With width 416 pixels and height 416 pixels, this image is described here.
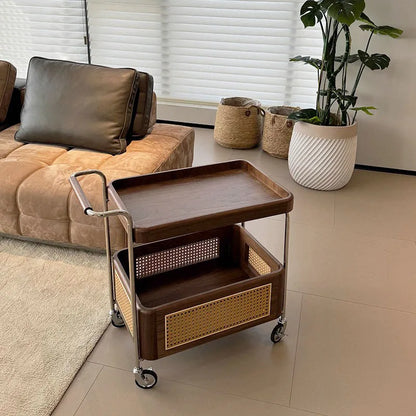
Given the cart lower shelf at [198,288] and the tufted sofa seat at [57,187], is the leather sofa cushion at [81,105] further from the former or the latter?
the cart lower shelf at [198,288]

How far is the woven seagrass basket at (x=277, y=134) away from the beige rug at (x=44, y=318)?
178cm

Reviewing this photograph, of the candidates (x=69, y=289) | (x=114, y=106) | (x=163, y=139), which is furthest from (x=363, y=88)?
(x=69, y=289)

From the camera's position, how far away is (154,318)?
5.47 ft

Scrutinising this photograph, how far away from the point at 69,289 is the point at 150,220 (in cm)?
83

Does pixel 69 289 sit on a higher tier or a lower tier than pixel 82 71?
lower

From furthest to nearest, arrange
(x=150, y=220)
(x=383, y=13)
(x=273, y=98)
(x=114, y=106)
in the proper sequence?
(x=273, y=98)
(x=383, y=13)
(x=114, y=106)
(x=150, y=220)

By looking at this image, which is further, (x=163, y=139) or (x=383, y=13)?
(x=383, y=13)

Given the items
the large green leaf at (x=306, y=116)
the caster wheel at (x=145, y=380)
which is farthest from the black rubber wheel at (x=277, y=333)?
the large green leaf at (x=306, y=116)

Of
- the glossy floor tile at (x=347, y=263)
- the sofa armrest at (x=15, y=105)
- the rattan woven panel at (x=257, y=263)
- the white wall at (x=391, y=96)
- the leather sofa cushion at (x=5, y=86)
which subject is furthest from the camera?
the white wall at (x=391, y=96)

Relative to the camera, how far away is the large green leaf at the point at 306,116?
326cm

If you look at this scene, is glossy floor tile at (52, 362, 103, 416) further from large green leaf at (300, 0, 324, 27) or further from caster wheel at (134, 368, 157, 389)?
large green leaf at (300, 0, 324, 27)

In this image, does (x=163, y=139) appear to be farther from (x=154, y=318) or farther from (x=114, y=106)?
(x=154, y=318)

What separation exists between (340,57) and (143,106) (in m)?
1.30

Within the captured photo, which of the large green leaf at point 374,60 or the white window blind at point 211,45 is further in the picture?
the white window blind at point 211,45
